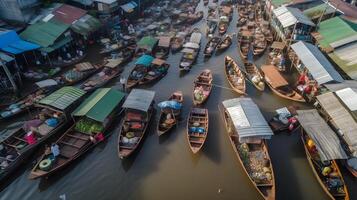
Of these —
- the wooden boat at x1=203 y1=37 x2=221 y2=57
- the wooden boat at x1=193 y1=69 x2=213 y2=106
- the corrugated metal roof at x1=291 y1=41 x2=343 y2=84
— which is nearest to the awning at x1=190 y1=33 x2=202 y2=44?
the wooden boat at x1=203 y1=37 x2=221 y2=57

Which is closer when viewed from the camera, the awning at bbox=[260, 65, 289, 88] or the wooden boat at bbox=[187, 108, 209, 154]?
the wooden boat at bbox=[187, 108, 209, 154]

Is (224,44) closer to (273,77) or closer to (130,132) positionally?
(273,77)

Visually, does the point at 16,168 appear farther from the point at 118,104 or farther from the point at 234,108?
the point at 234,108

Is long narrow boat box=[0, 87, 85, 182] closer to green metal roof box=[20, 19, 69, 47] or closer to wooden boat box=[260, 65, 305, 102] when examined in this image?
green metal roof box=[20, 19, 69, 47]

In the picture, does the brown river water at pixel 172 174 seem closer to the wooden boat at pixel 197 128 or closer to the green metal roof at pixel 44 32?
the wooden boat at pixel 197 128

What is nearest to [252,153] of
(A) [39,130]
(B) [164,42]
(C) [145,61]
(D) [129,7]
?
(C) [145,61]

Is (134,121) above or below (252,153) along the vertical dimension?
above
